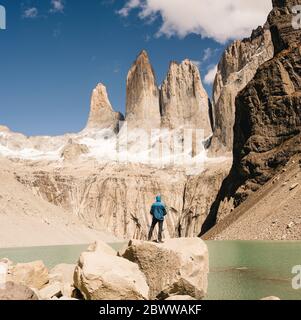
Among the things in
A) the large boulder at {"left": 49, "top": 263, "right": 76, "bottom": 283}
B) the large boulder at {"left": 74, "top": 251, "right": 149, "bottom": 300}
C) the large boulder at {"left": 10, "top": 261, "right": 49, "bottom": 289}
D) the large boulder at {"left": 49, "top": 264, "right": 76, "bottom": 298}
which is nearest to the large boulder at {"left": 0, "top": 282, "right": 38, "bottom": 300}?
the large boulder at {"left": 74, "top": 251, "right": 149, "bottom": 300}

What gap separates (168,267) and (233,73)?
139637 millimetres

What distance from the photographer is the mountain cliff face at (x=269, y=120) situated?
7681 cm

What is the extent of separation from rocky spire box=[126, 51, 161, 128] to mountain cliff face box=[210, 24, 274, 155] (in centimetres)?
2249

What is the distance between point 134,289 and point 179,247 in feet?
8.74

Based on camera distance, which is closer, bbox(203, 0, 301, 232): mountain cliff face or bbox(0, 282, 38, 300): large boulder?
bbox(0, 282, 38, 300): large boulder

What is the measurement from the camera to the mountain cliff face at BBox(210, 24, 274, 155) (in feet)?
460

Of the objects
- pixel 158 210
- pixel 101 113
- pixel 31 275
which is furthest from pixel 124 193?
pixel 31 275

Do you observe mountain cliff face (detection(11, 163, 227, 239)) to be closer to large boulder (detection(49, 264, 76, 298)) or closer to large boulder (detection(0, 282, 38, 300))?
large boulder (detection(49, 264, 76, 298))

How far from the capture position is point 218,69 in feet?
524

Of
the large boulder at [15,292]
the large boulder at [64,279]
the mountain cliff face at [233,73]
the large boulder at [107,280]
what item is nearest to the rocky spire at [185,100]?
the mountain cliff face at [233,73]

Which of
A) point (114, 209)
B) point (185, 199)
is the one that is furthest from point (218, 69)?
point (114, 209)

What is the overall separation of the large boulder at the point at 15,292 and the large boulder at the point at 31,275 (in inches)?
146

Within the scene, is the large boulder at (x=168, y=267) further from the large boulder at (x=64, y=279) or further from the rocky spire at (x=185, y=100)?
the rocky spire at (x=185, y=100)

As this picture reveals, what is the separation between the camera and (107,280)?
489 inches
